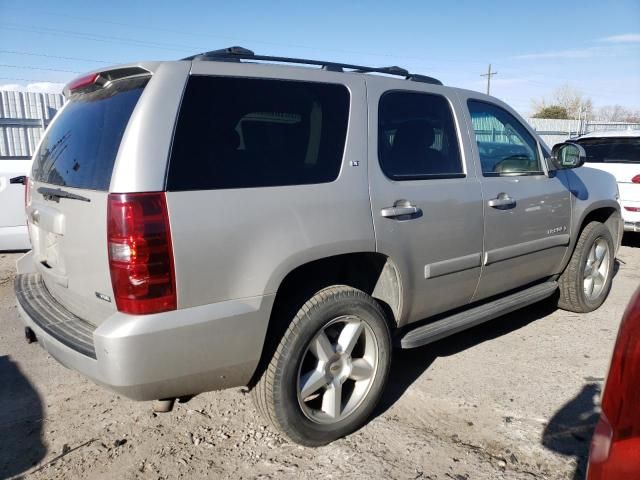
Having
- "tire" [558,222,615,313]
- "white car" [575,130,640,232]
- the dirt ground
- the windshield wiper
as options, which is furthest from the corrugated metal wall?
"tire" [558,222,615,313]

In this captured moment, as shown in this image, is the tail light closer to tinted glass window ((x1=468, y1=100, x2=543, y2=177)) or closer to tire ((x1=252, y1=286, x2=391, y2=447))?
tire ((x1=252, y1=286, x2=391, y2=447))

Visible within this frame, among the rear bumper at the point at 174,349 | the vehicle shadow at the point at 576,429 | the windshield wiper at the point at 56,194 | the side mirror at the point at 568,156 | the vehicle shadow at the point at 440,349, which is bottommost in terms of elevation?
the vehicle shadow at the point at 576,429

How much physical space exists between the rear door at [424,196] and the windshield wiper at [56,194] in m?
1.43

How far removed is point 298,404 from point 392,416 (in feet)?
2.47

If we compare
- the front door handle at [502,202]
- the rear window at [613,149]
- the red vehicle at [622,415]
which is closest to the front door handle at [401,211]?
the front door handle at [502,202]

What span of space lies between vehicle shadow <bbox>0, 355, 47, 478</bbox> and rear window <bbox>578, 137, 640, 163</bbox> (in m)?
7.62

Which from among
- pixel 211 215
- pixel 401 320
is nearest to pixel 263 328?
pixel 211 215

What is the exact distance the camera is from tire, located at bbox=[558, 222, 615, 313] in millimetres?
4488

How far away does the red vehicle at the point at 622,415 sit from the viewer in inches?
52.9

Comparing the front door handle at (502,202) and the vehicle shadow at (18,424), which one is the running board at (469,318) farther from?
the vehicle shadow at (18,424)

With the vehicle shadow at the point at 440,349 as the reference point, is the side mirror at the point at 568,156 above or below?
above

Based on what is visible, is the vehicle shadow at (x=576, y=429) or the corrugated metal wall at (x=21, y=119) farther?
the corrugated metal wall at (x=21, y=119)

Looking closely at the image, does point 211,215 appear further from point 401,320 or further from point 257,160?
point 401,320

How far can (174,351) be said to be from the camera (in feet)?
7.07
